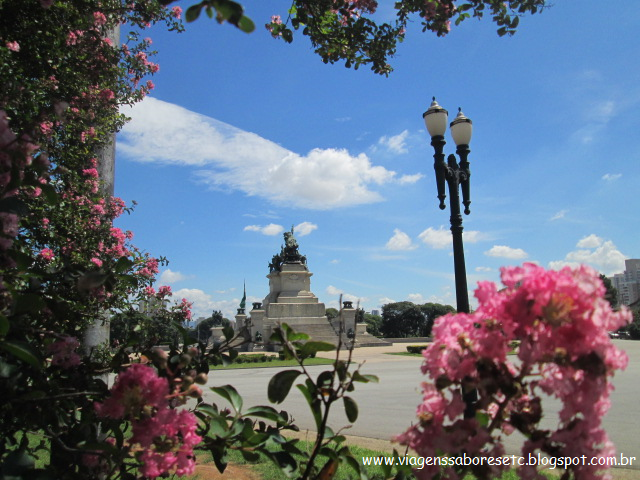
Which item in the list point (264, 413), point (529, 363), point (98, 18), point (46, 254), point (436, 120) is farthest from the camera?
point (436, 120)

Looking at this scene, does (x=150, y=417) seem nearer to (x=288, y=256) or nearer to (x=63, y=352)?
(x=63, y=352)

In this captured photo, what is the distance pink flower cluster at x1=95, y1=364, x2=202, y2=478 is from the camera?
4.07ft

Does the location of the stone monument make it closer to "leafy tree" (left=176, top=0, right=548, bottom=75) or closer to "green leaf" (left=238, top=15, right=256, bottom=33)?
"leafy tree" (left=176, top=0, right=548, bottom=75)

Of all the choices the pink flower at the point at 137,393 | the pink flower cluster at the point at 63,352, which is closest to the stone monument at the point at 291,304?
the pink flower cluster at the point at 63,352

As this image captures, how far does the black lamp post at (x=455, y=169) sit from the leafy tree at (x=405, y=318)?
58.8m

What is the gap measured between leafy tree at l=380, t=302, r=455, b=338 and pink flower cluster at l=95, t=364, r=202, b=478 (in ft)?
210

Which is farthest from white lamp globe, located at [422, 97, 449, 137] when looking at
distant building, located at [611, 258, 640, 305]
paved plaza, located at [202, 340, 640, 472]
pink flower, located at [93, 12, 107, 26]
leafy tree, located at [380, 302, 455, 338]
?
distant building, located at [611, 258, 640, 305]

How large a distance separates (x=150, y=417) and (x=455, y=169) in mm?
5996

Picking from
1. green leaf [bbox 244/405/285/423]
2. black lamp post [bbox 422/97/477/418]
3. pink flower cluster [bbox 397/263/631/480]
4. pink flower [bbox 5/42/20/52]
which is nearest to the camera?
pink flower cluster [bbox 397/263/631/480]

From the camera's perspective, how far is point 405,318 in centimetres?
6494

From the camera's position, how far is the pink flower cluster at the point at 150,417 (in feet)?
4.07

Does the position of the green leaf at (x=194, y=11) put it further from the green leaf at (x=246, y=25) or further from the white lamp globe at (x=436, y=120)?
the white lamp globe at (x=436, y=120)

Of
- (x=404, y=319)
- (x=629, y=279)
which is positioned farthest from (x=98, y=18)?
(x=629, y=279)

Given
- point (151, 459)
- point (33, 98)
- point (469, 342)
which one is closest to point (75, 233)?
point (33, 98)
